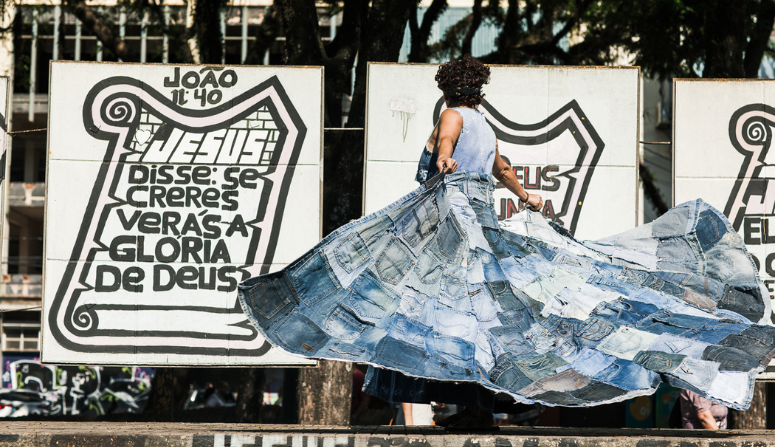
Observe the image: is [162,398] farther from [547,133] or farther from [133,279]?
[547,133]

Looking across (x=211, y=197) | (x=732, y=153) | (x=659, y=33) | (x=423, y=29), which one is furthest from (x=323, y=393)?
(x=659, y=33)

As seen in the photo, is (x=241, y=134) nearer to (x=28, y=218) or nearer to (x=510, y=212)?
(x=510, y=212)

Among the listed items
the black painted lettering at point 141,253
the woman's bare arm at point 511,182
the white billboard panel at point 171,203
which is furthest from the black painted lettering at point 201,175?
the woman's bare arm at point 511,182

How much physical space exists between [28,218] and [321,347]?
2748 cm

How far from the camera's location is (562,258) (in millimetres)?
4934

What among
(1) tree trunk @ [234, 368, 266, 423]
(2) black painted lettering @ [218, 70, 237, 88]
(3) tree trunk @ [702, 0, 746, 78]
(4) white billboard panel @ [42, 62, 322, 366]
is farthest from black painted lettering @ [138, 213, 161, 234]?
(3) tree trunk @ [702, 0, 746, 78]

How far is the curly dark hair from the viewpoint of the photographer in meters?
4.89

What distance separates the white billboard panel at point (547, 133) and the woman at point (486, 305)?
9.18 ft

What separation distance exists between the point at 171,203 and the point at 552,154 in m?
3.49

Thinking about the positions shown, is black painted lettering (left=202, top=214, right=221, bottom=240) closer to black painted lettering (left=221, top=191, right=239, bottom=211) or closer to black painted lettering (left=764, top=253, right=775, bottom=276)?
black painted lettering (left=221, top=191, right=239, bottom=211)

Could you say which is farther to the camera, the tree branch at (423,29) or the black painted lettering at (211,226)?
the tree branch at (423,29)

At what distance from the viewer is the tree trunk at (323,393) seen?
8.30 m

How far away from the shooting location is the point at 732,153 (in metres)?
8.02

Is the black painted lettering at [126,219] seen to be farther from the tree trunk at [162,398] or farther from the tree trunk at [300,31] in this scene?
the tree trunk at [162,398]
